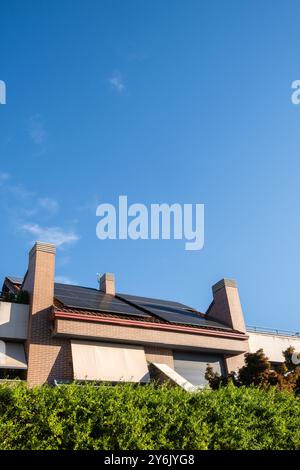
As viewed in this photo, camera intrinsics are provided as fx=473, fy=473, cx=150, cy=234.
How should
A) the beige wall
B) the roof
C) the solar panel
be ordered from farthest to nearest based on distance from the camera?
1. the solar panel
2. the roof
3. the beige wall

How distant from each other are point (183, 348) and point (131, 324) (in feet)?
11.3

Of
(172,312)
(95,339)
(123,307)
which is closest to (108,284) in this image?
(172,312)

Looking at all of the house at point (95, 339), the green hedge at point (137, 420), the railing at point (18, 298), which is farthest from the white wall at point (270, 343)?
the green hedge at point (137, 420)

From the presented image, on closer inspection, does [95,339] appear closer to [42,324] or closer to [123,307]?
[42,324]

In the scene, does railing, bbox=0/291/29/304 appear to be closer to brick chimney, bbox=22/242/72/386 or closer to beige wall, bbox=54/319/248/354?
brick chimney, bbox=22/242/72/386

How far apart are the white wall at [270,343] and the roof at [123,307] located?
252cm

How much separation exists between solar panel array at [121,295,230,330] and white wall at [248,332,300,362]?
2660 mm

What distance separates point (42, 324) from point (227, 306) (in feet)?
37.7

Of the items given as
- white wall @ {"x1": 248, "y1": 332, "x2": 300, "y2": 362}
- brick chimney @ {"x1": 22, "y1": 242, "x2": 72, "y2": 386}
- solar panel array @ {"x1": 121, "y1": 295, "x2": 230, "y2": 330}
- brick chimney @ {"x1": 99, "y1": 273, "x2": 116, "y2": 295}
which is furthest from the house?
brick chimney @ {"x1": 99, "y1": 273, "x2": 116, "y2": 295}

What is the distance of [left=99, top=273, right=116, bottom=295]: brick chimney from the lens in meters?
28.8

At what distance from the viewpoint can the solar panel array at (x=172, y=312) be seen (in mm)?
24859

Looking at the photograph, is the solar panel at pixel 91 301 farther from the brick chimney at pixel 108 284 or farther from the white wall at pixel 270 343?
the white wall at pixel 270 343
